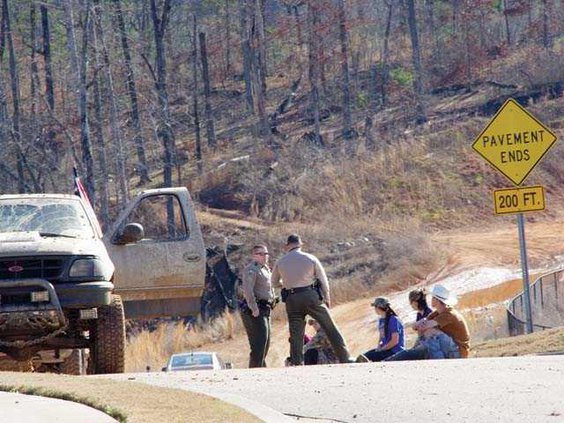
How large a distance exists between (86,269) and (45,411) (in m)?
4.24

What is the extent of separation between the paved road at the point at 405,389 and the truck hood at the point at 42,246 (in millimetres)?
1396

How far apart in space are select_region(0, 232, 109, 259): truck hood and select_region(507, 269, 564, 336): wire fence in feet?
30.4

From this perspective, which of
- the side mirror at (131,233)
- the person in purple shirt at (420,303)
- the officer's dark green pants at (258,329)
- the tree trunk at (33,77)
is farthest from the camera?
the tree trunk at (33,77)

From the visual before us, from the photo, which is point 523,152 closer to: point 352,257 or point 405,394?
point 405,394

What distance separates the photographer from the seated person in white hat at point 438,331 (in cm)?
1460

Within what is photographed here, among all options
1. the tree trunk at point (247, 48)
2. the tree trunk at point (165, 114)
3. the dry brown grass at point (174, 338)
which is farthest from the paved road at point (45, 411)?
the tree trunk at point (247, 48)

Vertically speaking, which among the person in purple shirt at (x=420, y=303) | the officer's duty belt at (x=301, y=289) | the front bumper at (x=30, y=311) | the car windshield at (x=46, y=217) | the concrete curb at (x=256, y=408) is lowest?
the concrete curb at (x=256, y=408)

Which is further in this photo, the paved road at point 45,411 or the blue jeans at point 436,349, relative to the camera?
the blue jeans at point 436,349

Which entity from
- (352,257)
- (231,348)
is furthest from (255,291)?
(352,257)

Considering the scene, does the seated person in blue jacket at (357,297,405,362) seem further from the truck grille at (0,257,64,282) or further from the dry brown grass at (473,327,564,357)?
the truck grille at (0,257,64,282)

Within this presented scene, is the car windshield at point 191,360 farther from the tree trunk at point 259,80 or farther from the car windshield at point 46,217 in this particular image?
the tree trunk at point 259,80

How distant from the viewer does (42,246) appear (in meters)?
13.4

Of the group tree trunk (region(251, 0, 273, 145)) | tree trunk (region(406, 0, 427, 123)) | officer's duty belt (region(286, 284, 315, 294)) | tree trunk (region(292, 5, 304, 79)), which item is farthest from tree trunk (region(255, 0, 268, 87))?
officer's duty belt (region(286, 284, 315, 294))

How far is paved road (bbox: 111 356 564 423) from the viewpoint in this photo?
979 cm
